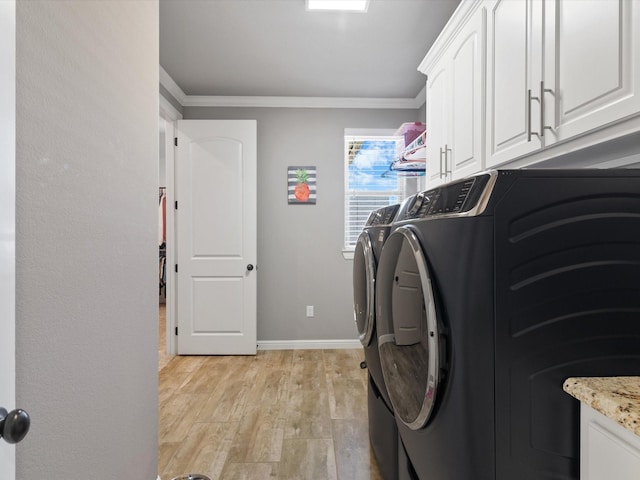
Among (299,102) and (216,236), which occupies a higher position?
(299,102)

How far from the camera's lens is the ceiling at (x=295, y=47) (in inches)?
94.4

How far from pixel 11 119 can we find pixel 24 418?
494 millimetres

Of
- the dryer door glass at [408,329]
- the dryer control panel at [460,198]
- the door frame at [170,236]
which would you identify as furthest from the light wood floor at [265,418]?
the dryer control panel at [460,198]

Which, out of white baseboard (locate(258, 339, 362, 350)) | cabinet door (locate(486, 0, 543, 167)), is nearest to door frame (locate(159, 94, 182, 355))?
white baseboard (locate(258, 339, 362, 350))

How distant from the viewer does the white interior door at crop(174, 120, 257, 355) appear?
3734mm

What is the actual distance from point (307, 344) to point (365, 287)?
84.9 inches

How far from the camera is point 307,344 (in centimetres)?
396

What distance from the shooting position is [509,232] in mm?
860

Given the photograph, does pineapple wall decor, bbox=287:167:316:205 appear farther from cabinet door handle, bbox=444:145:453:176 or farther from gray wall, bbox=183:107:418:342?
cabinet door handle, bbox=444:145:453:176

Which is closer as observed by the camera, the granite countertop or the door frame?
the granite countertop

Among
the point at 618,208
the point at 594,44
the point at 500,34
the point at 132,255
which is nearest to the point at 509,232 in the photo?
the point at 618,208

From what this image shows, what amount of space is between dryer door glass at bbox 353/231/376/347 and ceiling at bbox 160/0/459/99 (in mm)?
1473

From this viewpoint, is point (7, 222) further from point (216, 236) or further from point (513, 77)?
point (216, 236)

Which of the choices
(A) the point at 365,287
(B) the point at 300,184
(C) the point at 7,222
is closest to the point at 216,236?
(B) the point at 300,184
